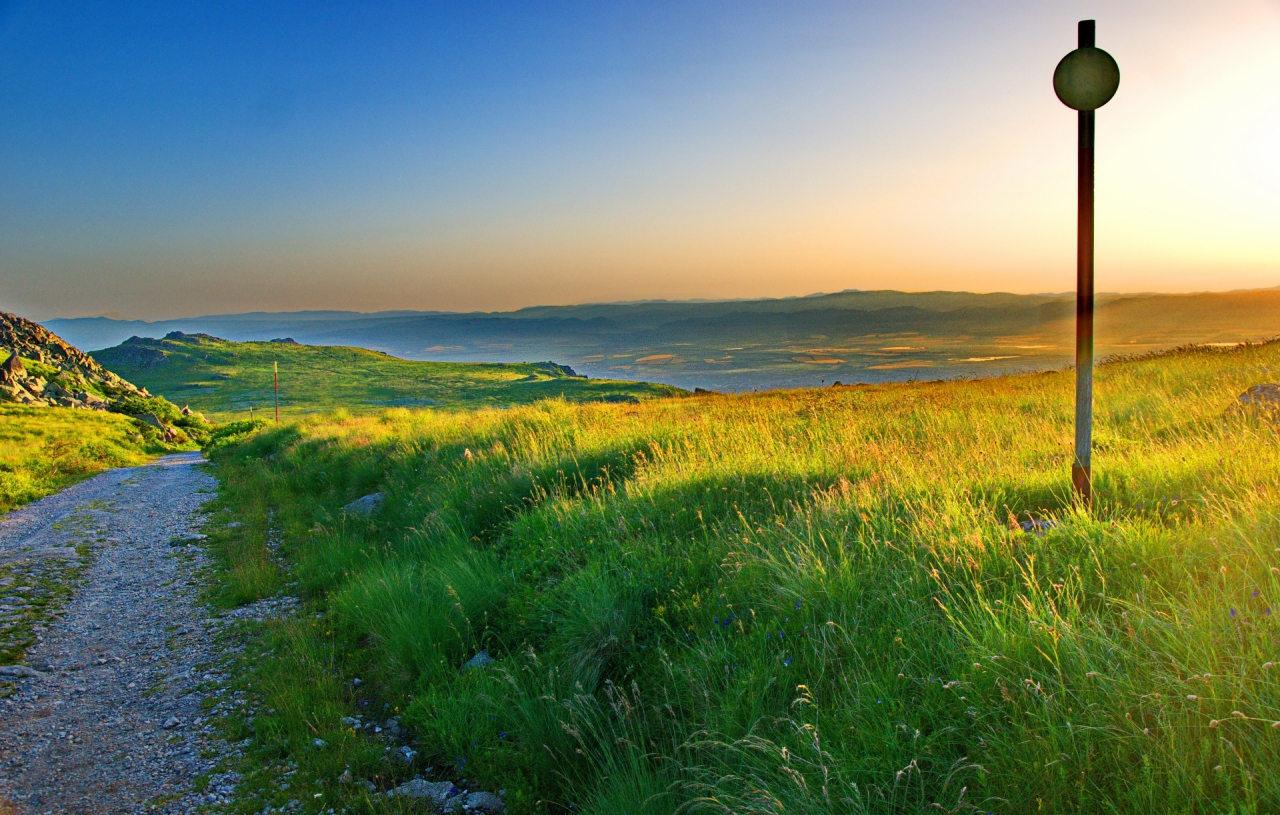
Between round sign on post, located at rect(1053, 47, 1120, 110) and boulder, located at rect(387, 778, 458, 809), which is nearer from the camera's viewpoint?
boulder, located at rect(387, 778, 458, 809)

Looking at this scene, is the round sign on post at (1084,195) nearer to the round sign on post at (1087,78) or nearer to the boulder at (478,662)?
the round sign on post at (1087,78)

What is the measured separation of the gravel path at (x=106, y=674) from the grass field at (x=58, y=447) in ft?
17.1

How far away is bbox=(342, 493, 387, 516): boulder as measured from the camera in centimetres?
1119

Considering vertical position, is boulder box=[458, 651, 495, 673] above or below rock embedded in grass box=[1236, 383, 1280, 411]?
below

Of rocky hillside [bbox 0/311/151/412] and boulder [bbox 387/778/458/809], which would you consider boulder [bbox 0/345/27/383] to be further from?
boulder [bbox 387/778/458/809]

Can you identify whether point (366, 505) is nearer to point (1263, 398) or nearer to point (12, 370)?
point (1263, 398)

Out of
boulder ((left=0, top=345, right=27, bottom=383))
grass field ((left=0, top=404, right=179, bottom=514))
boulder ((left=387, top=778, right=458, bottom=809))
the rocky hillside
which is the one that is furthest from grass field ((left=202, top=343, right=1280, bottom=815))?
the rocky hillside

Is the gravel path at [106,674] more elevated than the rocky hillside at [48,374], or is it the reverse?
the rocky hillside at [48,374]

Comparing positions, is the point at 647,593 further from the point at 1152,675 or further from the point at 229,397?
the point at 229,397

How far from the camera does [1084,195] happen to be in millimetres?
5457

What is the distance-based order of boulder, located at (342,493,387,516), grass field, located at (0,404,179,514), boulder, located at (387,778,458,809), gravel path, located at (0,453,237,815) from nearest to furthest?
boulder, located at (387,778,458,809)
gravel path, located at (0,453,237,815)
boulder, located at (342,493,387,516)
grass field, located at (0,404,179,514)

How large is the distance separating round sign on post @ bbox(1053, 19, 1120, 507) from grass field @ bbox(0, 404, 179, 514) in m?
18.4

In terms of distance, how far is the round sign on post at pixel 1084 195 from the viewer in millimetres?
5160

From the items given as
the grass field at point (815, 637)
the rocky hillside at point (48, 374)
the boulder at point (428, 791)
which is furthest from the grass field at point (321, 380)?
the boulder at point (428, 791)
